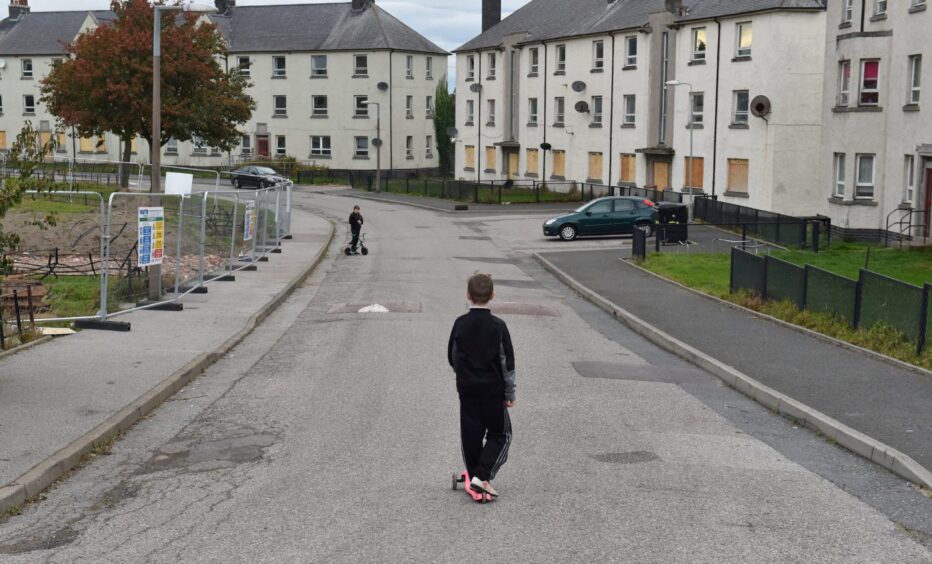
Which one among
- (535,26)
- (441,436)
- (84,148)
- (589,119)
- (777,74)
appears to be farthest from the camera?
(84,148)

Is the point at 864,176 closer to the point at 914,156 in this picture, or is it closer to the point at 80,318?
the point at 914,156

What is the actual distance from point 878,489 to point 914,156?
92.4 ft

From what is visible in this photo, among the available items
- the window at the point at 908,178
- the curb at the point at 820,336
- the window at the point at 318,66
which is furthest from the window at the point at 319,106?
the curb at the point at 820,336

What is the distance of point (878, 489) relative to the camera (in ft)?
31.2

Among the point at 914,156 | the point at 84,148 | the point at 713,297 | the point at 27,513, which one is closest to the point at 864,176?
the point at 914,156

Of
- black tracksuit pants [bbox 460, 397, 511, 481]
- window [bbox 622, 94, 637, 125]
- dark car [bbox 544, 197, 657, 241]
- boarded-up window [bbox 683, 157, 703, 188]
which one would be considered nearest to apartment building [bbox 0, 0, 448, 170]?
window [bbox 622, 94, 637, 125]

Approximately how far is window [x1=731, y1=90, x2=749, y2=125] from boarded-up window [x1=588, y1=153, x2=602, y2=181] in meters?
13.2

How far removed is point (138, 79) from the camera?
150ft

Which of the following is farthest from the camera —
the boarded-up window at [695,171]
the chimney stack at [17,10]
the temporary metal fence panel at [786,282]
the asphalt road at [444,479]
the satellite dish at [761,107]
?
the chimney stack at [17,10]

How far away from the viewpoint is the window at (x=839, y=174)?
39.8m

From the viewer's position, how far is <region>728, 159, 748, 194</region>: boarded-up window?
48219mm

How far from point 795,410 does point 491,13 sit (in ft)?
227

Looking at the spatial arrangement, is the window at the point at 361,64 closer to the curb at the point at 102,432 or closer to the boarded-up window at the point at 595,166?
the boarded-up window at the point at 595,166

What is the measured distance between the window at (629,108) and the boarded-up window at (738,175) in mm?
10125
